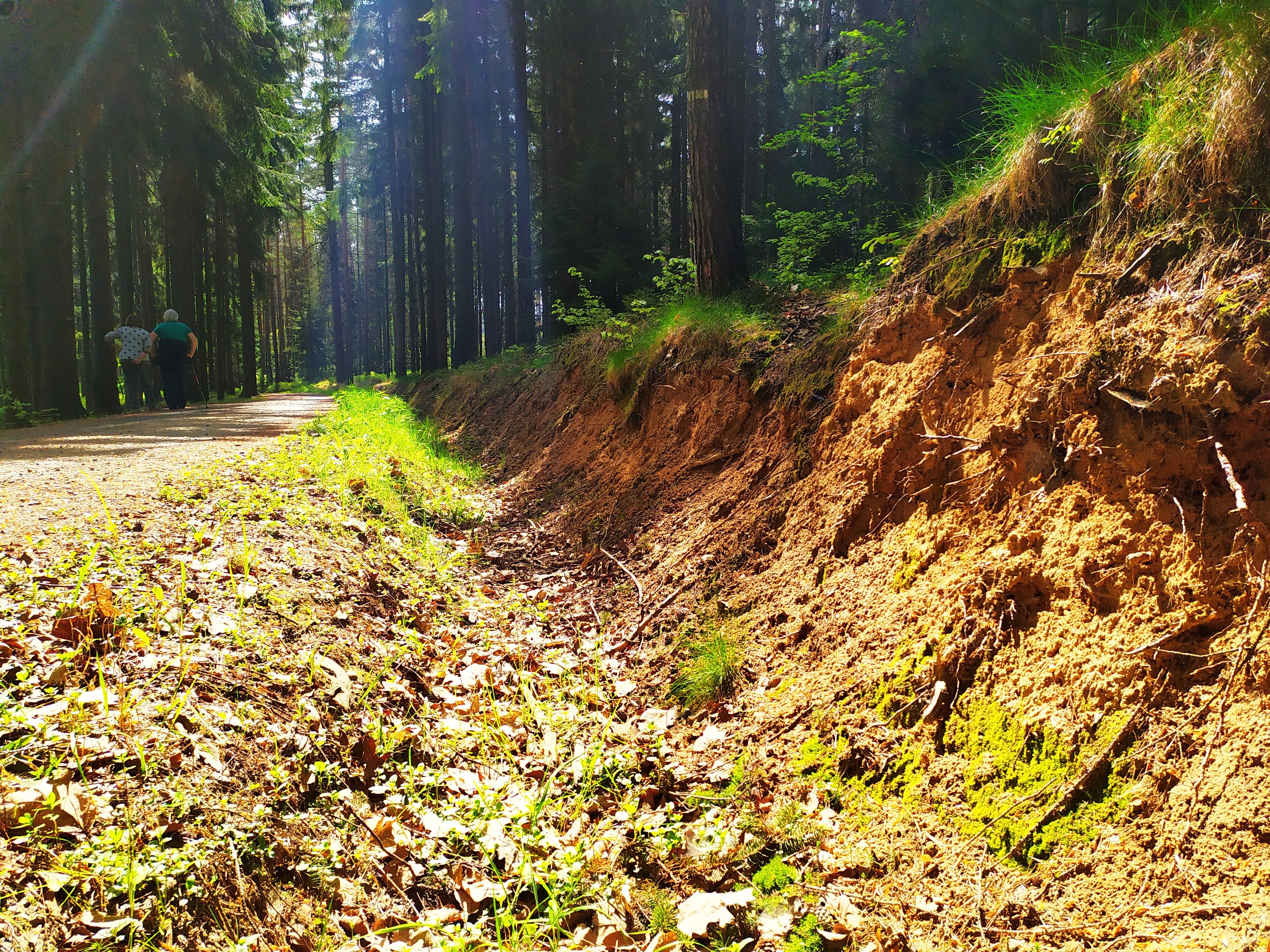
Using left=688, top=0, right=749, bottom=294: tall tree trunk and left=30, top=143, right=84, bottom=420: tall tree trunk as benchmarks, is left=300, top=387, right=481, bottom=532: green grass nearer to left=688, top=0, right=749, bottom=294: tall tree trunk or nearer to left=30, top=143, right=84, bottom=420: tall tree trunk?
left=688, top=0, right=749, bottom=294: tall tree trunk

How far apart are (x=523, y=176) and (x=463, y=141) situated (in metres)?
1.93

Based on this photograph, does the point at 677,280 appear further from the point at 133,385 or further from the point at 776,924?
the point at 133,385

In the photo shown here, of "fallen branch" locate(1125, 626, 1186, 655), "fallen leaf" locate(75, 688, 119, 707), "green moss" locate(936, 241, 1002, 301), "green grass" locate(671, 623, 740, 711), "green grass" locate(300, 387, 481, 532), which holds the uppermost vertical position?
"green moss" locate(936, 241, 1002, 301)

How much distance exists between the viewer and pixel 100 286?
48.8 ft

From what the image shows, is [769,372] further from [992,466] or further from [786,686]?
[786,686]

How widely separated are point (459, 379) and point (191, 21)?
10217 millimetres

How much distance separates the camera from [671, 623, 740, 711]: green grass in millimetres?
3656

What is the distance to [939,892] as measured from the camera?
223cm

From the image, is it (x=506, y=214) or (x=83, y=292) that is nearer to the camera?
(x=506, y=214)

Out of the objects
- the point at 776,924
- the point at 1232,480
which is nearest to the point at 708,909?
the point at 776,924

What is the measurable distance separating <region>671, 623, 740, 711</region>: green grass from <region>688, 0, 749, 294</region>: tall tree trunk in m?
4.63

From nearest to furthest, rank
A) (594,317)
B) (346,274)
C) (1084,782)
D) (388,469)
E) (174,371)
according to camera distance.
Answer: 1. (1084,782)
2. (388,469)
3. (594,317)
4. (174,371)
5. (346,274)

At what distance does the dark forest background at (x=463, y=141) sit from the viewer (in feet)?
30.4

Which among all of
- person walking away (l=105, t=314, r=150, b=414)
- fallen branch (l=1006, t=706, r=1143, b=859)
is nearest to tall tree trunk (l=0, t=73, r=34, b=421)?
person walking away (l=105, t=314, r=150, b=414)
